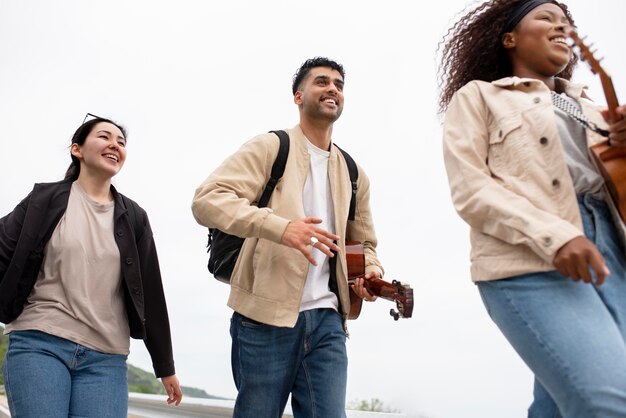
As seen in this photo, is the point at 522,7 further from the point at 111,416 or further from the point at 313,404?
the point at 111,416

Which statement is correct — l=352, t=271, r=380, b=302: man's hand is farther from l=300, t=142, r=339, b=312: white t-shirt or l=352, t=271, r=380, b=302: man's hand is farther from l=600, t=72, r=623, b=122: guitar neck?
l=600, t=72, r=623, b=122: guitar neck

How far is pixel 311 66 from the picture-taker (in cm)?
371

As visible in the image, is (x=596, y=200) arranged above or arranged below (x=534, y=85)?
below

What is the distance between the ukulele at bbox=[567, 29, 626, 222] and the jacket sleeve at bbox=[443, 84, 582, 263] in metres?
0.21

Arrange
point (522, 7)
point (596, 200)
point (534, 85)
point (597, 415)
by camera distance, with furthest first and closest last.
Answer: point (522, 7)
point (534, 85)
point (596, 200)
point (597, 415)

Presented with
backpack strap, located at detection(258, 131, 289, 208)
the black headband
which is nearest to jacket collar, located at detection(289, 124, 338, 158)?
backpack strap, located at detection(258, 131, 289, 208)

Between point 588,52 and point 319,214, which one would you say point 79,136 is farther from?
point 588,52

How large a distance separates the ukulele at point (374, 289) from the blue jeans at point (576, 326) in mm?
1017

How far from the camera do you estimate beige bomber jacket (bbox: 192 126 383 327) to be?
116 inches

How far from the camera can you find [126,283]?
3.54 metres

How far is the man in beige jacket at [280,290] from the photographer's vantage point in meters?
3.02

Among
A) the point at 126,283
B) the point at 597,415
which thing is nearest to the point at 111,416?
the point at 126,283

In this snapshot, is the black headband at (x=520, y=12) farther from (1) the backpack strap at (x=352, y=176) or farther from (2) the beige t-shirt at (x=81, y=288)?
(2) the beige t-shirt at (x=81, y=288)

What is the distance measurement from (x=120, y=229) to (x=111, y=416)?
33.7 inches
